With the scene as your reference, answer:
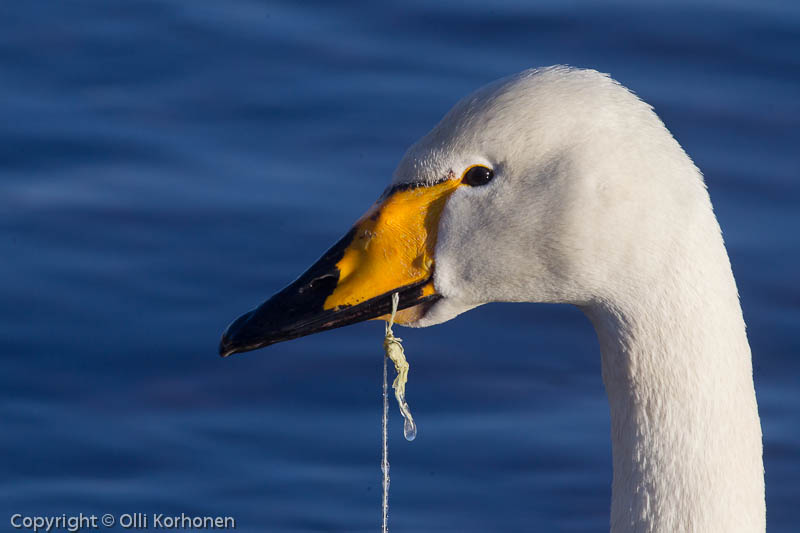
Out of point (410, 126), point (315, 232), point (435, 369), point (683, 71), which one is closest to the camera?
point (435, 369)

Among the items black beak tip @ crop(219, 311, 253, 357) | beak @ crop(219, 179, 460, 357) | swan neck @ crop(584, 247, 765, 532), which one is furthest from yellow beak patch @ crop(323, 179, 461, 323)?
swan neck @ crop(584, 247, 765, 532)

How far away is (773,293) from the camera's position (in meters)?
8.26

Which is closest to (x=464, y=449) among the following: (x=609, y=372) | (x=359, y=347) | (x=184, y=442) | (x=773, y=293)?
(x=359, y=347)

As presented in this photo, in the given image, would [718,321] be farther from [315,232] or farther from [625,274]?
[315,232]

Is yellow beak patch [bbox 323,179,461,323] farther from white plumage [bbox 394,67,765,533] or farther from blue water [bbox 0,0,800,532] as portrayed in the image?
blue water [bbox 0,0,800,532]

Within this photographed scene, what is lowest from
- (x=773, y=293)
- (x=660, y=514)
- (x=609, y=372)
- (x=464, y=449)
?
(x=660, y=514)

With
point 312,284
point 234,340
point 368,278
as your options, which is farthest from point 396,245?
point 234,340

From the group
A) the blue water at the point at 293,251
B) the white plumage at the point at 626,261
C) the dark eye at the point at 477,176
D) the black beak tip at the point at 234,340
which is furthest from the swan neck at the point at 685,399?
the blue water at the point at 293,251

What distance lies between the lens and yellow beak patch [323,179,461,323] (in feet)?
14.3

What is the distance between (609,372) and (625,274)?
14.7 inches

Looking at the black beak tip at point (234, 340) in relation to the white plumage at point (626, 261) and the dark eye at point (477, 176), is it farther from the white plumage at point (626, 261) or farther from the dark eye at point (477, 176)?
the dark eye at point (477, 176)

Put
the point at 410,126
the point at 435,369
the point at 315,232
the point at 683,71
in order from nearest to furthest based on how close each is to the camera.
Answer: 1. the point at 435,369
2. the point at 315,232
3. the point at 410,126
4. the point at 683,71

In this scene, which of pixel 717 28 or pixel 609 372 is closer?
pixel 609 372

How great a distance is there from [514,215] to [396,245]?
378mm
